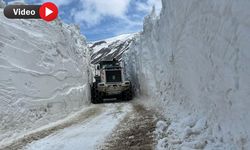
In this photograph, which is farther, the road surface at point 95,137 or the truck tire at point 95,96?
the truck tire at point 95,96

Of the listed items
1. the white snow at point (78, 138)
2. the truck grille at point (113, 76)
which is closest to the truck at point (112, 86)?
the truck grille at point (113, 76)

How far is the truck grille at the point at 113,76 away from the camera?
26545 mm

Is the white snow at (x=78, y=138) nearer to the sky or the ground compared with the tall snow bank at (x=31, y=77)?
nearer to the ground

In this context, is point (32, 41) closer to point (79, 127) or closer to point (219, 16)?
point (79, 127)

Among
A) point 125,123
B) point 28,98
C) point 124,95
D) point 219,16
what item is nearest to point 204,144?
point 219,16

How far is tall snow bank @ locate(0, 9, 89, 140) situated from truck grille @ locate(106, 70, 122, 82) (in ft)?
28.0

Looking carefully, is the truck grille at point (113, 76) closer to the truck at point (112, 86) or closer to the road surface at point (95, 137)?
the truck at point (112, 86)

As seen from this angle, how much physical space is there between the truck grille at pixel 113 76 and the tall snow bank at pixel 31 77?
8533 millimetres

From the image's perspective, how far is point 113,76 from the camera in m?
26.7

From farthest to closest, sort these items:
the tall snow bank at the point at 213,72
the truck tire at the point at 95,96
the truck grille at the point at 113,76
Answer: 1. the truck grille at the point at 113,76
2. the truck tire at the point at 95,96
3. the tall snow bank at the point at 213,72

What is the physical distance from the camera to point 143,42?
26.2 metres

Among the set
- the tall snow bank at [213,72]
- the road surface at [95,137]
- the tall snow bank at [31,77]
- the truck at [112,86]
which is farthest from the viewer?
the truck at [112,86]

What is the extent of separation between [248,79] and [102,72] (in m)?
22.6

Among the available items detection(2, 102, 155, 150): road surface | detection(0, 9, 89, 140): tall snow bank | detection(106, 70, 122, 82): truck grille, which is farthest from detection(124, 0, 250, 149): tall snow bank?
detection(106, 70, 122, 82): truck grille
